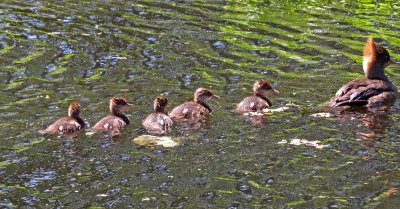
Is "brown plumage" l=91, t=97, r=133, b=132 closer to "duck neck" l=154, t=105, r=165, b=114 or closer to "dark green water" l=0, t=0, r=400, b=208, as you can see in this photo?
"dark green water" l=0, t=0, r=400, b=208

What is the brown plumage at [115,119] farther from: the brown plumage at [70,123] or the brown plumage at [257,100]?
the brown plumage at [257,100]

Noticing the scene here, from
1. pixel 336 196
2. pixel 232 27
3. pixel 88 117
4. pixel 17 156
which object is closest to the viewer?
pixel 336 196

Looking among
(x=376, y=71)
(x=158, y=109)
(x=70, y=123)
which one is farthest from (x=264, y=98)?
(x=70, y=123)

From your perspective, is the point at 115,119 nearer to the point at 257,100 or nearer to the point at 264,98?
the point at 257,100

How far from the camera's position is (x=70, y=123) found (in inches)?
310

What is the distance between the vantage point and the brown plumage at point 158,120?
788cm

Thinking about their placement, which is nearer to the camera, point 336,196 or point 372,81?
point 336,196

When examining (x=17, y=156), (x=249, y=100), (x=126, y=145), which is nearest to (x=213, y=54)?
(x=249, y=100)

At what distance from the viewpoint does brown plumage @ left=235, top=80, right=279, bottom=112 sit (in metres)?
8.67

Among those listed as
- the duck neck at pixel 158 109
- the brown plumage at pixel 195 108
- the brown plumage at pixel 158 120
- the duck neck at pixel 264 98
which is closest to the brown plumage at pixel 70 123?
the brown plumage at pixel 158 120

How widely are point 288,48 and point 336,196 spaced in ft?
18.9

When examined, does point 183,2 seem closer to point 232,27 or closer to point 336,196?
point 232,27

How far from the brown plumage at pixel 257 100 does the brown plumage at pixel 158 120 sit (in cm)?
105

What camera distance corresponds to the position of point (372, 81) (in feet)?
30.9
